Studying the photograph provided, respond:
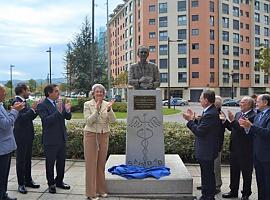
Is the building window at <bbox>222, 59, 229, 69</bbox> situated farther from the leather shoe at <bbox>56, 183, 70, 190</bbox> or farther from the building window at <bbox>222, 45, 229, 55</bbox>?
the leather shoe at <bbox>56, 183, 70, 190</bbox>

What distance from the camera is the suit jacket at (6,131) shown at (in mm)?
5863

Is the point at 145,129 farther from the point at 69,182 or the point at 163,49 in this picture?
the point at 163,49

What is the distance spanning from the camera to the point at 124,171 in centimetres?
729

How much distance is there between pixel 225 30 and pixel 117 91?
106ft

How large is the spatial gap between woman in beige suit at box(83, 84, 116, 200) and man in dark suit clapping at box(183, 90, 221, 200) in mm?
1469

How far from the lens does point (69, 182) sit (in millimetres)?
7945

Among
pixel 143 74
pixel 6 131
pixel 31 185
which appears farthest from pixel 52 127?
pixel 143 74

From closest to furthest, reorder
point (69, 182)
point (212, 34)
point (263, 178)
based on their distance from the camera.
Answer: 1. point (263, 178)
2. point (69, 182)
3. point (212, 34)

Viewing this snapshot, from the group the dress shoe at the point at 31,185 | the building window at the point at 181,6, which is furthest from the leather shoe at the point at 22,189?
the building window at the point at 181,6

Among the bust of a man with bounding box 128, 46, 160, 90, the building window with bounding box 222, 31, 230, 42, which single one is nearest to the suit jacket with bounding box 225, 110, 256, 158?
the bust of a man with bounding box 128, 46, 160, 90

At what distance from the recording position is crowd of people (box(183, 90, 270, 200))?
5730mm

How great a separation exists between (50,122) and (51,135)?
258 millimetres

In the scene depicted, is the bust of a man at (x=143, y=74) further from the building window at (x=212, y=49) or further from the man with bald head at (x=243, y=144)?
the building window at (x=212, y=49)

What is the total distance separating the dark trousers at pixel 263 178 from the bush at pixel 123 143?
12.8ft
